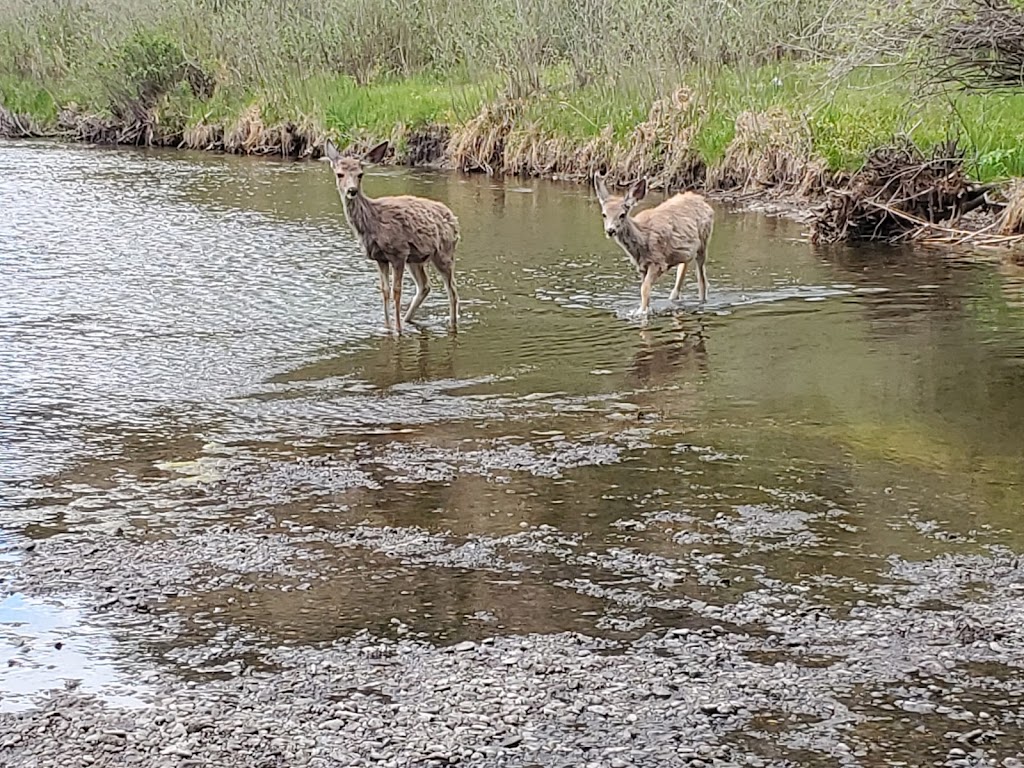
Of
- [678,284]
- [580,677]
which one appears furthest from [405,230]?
[580,677]

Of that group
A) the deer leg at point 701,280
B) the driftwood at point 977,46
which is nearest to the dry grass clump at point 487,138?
the driftwood at point 977,46

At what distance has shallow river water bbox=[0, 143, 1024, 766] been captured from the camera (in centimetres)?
539

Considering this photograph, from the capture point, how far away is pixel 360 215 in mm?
11992

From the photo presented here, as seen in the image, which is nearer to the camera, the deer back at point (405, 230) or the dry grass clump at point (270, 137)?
the deer back at point (405, 230)

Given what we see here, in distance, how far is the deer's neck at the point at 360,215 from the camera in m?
11.9

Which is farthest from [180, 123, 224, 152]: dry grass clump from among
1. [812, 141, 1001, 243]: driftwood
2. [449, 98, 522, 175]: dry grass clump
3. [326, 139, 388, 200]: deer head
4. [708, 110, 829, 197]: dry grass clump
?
[326, 139, 388, 200]: deer head

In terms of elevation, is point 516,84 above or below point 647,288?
above

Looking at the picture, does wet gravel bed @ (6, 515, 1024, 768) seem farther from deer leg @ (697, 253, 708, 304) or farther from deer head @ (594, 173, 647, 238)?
deer leg @ (697, 253, 708, 304)

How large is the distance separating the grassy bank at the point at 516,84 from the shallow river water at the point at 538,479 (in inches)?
208

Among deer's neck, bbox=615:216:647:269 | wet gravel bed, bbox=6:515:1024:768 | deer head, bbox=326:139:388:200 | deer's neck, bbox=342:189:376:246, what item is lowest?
wet gravel bed, bbox=6:515:1024:768

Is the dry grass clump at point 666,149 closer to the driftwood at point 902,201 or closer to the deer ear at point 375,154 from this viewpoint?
the driftwood at point 902,201

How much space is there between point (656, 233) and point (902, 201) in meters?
5.35

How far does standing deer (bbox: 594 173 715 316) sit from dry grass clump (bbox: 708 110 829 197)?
291 inches

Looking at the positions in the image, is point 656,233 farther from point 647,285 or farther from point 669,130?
point 669,130
